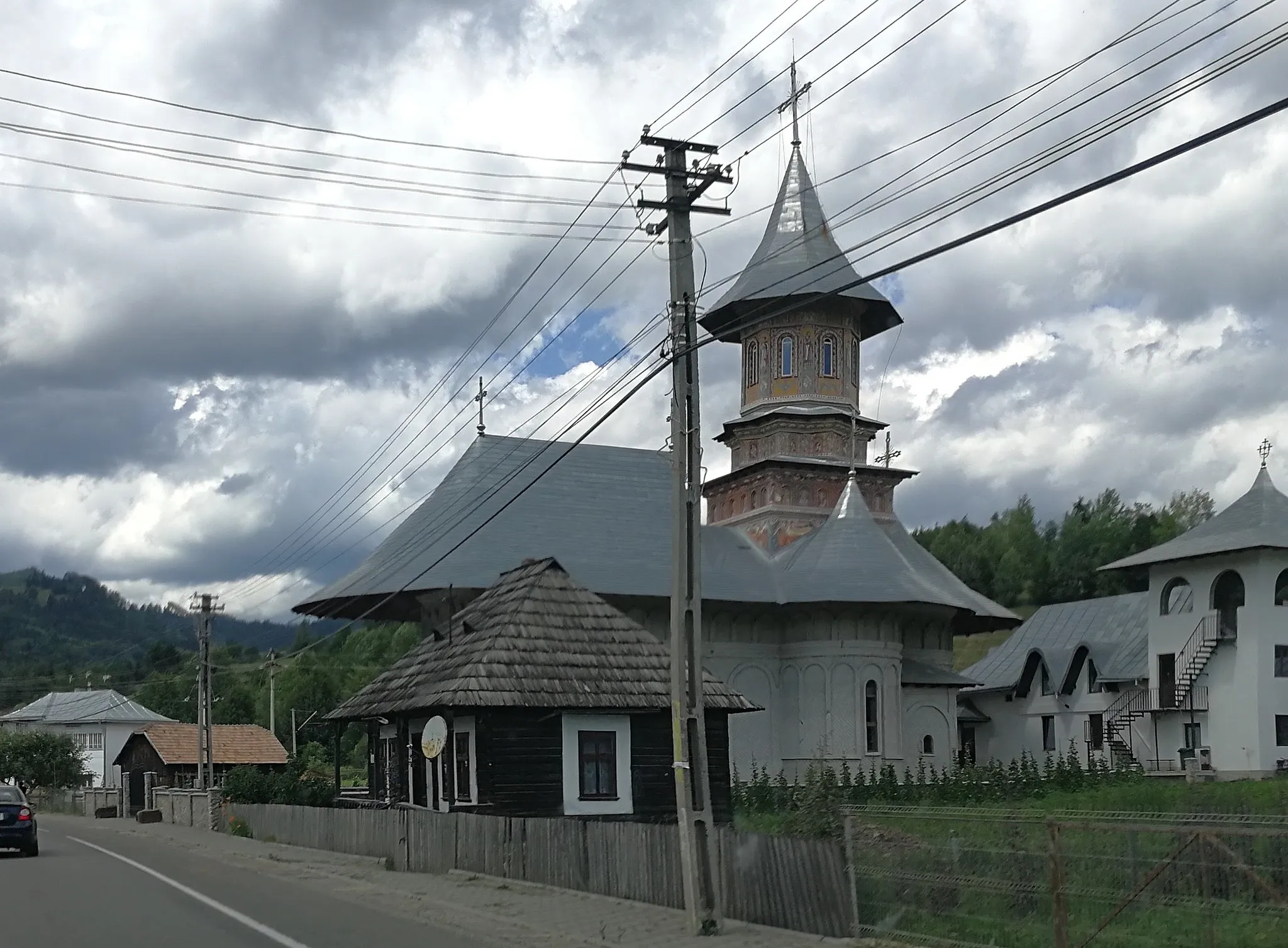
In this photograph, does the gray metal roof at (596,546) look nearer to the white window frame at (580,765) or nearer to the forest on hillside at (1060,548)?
the white window frame at (580,765)

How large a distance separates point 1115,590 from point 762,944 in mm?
95252

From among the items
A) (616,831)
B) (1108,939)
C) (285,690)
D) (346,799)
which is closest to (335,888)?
(616,831)

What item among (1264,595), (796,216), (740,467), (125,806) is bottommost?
(125,806)

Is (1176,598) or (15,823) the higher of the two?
(1176,598)

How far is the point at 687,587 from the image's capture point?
1577 cm

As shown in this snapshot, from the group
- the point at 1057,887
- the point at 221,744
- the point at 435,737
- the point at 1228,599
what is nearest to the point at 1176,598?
the point at 1228,599

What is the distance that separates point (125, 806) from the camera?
6038 centimetres

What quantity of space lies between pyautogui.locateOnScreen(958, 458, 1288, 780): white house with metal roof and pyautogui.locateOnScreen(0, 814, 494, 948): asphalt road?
3458 cm

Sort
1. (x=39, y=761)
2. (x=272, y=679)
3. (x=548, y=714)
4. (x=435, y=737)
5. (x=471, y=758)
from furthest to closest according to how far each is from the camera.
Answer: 1. (x=272, y=679)
2. (x=39, y=761)
3. (x=471, y=758)
4. (x=548, y=714)
5. (x=435, y=737)

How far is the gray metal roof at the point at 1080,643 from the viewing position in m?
56.5

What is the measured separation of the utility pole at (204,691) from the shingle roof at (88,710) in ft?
160

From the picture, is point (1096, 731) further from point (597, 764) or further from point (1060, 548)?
point (1060, 548)

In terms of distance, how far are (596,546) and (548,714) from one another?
18.2m

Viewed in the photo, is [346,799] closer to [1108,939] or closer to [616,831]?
[616,831]
